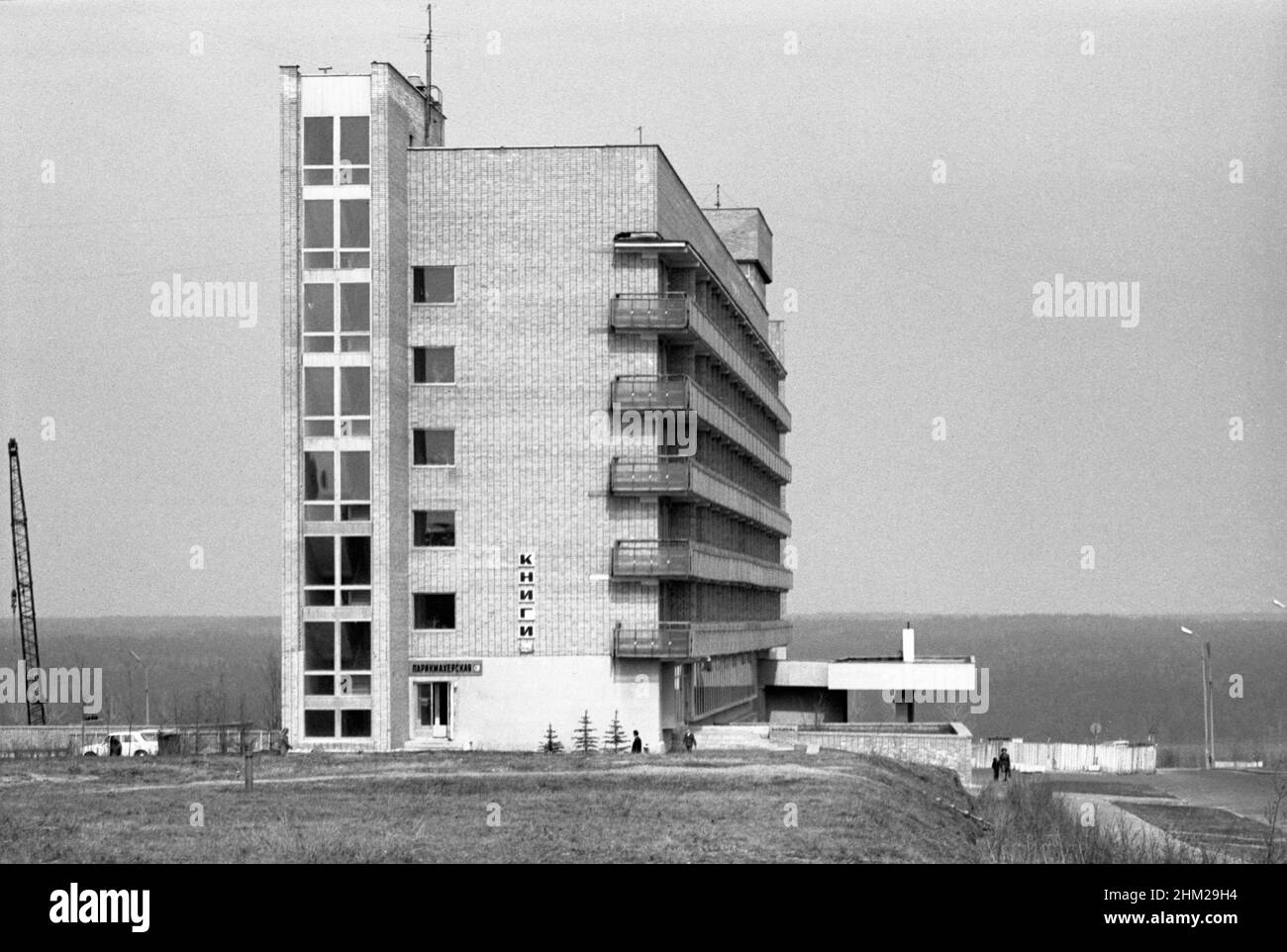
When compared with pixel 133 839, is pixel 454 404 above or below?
above

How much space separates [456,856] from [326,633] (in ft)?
110

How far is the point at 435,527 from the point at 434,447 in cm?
253

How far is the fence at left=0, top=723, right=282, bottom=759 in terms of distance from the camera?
188ft

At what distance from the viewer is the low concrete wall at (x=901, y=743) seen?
59.1 m

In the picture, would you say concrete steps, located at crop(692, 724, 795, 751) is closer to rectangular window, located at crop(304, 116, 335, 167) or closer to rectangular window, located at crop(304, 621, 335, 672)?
rectangular window, located at crop(304, 621, 335, 672)

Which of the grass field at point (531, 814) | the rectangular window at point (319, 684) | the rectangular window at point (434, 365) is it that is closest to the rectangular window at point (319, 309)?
the rectangular window at point (434, 365)

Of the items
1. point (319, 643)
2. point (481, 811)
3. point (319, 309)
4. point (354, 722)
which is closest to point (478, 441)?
point (319, 309)

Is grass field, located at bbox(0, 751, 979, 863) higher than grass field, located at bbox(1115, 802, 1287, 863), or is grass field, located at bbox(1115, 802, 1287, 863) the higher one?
grass field, located at bbox(0, 751, 979, 863)

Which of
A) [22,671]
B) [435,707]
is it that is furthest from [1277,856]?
[22,671]

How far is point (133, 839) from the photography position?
29.0 m

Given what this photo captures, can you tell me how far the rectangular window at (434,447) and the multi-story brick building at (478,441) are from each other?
7cm

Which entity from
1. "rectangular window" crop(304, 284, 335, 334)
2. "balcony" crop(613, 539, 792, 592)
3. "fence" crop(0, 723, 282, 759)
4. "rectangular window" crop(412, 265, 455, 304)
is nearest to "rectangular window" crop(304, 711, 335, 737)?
"fence" crop(0, 723, 282, 759)

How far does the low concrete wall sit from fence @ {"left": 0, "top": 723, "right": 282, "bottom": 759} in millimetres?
15532
